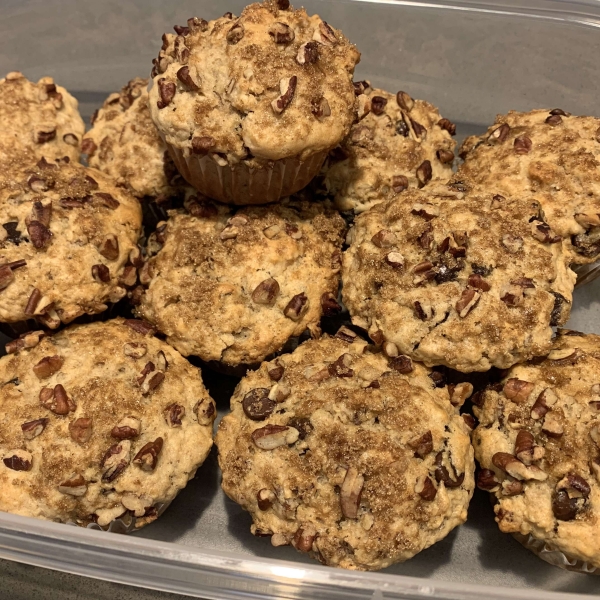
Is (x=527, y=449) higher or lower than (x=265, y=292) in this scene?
lower

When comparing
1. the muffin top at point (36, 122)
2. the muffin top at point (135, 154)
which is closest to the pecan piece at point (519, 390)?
the muffin top at point (135, 154)

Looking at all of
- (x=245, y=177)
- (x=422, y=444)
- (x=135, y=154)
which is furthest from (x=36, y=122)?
(x=422, y=444)

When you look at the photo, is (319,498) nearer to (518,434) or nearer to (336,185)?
(518,434)

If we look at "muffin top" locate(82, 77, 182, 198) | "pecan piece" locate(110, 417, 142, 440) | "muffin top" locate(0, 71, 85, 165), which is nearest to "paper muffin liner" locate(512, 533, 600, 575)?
"pecan piece" locate(110, 417, 142, 440)

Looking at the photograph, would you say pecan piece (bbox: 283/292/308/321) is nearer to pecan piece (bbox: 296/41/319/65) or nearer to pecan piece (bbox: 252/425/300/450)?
pecan piece (bbox: 252/425/300/450)

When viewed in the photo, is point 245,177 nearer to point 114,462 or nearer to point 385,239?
point 385,239

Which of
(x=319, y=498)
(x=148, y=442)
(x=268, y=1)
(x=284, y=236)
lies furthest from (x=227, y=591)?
(x=268, y=1)
